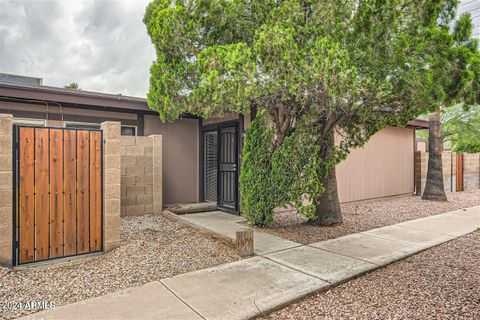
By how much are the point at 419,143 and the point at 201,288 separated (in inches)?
→ 591

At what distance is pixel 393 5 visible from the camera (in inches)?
149

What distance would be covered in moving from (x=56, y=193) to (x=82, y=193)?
1.00 feet

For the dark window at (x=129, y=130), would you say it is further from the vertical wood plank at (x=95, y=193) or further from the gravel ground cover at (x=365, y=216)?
the gravel ground cover at (x=365, y=216)

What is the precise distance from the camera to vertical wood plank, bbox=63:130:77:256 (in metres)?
3.87

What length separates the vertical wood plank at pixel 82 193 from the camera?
3967 mm

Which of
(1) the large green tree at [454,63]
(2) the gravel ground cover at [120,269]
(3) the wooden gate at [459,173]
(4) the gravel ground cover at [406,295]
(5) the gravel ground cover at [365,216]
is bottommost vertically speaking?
(4) the gravel ground cover at [406,295]

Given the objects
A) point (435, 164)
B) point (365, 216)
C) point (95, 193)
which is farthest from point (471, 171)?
point (95, 193)

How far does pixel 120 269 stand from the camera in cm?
354

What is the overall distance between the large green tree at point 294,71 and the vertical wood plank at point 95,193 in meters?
1.47

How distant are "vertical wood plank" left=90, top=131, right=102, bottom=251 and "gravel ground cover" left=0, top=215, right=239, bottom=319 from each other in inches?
10.6

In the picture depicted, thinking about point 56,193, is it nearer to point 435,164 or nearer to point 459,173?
point 435,164

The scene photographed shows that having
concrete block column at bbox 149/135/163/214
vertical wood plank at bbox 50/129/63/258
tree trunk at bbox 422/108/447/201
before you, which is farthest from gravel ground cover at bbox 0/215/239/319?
tree trunk at bbox 422/108/447/201

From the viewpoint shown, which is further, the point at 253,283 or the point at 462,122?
the point at 462,122

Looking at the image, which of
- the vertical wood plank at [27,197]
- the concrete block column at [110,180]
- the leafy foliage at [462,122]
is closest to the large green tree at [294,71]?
the concrete block column at [110,180]
